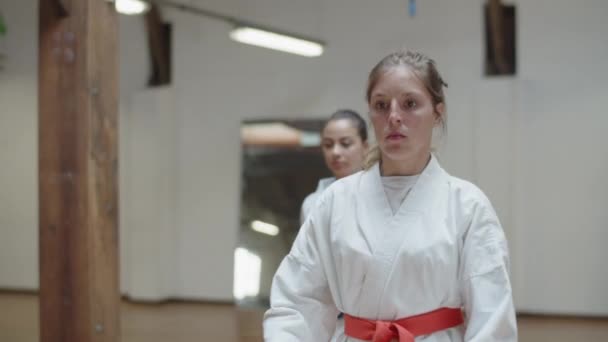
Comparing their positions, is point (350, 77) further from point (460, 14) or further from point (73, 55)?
point (73, 55)

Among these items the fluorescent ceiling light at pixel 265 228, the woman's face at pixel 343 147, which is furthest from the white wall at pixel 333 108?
the woman's face at pixel 343 147

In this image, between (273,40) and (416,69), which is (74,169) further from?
(273,40)

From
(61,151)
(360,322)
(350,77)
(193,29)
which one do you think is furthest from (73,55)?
(193,29)

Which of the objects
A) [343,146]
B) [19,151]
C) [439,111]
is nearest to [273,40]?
[343,146]

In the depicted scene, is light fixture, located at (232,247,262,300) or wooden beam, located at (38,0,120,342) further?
light fixture, located at (232,247,262,300)

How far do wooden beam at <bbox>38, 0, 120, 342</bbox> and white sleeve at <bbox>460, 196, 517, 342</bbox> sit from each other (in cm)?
250

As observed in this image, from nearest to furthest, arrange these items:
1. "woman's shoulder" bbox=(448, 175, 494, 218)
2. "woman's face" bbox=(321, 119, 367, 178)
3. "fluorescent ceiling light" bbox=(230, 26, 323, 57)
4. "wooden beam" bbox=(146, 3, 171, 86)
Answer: "woman's shoulder" bbox=(448, 175, 494, 218), "woman's face" bbox=(321, 119, 367, 178), "fluorescent ceiling light" bbox=(230, 26, 323, 57), "wooden beam" bbox=(146, 3, 171, 86)

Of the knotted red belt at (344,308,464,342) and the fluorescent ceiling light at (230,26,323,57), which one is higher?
the fluorescent ceiling light at (230,26,323,57)

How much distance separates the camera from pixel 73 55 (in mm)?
3654

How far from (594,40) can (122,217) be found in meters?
6.62

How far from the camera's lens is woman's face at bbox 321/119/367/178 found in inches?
128

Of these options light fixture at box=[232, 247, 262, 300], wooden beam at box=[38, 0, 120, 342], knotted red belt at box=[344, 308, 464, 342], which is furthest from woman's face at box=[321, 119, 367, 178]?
light fixture at box=[232, 247, 262, 300]

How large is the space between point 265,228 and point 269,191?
1.60 feet

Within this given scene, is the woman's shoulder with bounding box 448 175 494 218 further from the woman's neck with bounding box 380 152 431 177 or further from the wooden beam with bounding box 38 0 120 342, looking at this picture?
the wooden beam with bounding box 38 0 120 342
